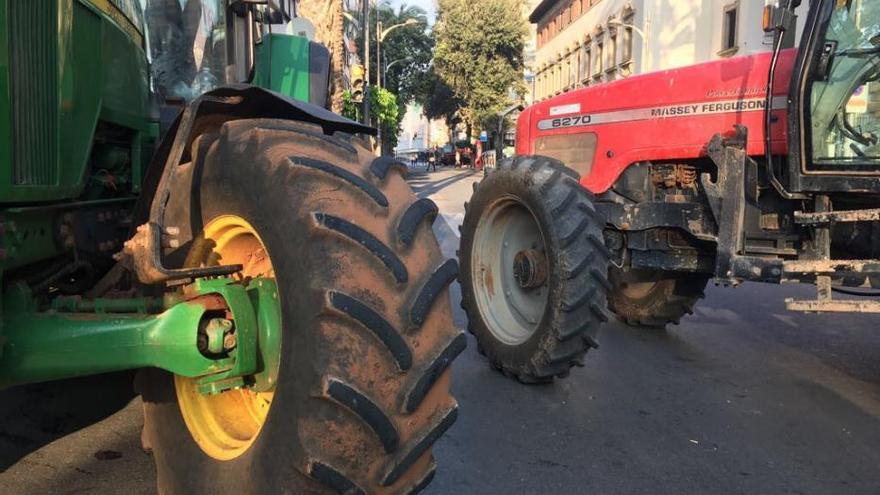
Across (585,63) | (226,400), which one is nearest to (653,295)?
(226,400)

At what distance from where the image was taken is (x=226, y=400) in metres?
2.57

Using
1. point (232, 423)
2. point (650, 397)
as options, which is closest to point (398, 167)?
point (232, 423)

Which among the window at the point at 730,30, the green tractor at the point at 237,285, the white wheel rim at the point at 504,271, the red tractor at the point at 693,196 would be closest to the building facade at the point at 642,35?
the window at the point at 730,30

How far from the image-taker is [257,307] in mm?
2293

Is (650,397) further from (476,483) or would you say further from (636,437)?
(476,483)

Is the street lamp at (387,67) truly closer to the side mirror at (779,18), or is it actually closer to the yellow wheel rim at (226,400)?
the side mirror at (779,18)

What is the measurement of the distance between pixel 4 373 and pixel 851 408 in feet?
15.2

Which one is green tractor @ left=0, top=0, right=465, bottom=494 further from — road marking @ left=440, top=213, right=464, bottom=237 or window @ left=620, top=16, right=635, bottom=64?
window @ left=620, top=16, right=635, bottom=64

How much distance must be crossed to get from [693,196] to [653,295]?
1.41 meters

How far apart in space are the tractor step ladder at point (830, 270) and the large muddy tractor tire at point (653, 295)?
161cm

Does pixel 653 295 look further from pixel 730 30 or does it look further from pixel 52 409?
pixel 730 30

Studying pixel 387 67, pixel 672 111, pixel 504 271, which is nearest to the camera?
pixel 672 111

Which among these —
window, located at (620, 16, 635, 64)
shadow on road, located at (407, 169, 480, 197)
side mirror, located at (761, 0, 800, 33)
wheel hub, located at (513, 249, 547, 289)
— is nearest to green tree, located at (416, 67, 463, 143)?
shadow on road, located at (407, 169, 480, 197)

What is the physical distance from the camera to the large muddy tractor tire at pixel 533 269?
455 centimetres
